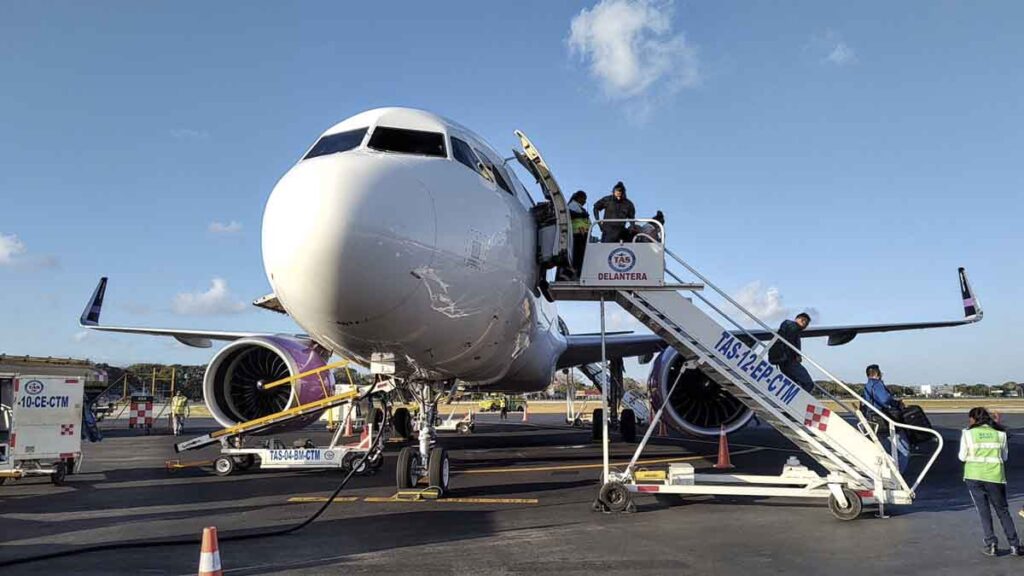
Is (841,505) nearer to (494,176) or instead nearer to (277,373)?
(494,176)

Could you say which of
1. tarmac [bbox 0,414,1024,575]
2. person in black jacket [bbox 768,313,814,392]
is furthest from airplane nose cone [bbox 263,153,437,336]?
person in black jacket [bbox 768,313,814,392]

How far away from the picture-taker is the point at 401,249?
5.86m

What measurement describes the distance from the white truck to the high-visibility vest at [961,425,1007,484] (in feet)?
38.3

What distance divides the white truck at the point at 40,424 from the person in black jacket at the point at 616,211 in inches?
339

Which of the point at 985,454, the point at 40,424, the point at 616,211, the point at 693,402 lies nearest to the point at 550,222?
the point at 616,211

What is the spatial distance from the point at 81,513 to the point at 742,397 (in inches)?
306

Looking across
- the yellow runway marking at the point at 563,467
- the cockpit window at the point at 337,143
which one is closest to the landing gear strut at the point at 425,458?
the yellow runway marking at the point at 563,467

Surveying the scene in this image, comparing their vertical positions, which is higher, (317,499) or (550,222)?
(550,222)

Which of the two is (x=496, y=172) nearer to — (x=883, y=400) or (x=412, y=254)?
(x=412, y=254)

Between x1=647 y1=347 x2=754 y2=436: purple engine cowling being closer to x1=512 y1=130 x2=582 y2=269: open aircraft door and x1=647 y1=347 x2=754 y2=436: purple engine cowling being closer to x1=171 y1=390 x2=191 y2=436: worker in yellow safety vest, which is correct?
x1=512 y1=130 x2=582 y2=269: open aircraft door

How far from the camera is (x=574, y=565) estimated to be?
5254 mm

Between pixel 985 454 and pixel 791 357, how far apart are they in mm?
3298

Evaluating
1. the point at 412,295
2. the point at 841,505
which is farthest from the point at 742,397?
the point at 412,295

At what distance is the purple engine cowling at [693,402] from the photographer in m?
11.9
